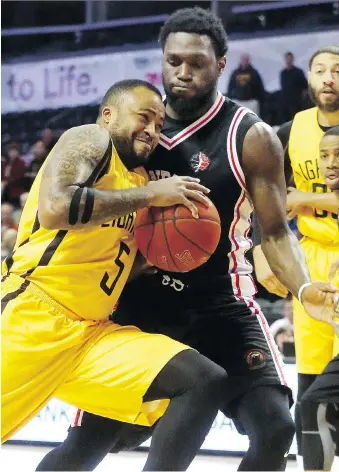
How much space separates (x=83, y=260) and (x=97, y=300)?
0.16 m

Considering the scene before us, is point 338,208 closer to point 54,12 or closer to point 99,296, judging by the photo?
point 99,296

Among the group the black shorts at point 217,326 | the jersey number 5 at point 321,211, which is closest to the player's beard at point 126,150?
the black shorts at point 217,326

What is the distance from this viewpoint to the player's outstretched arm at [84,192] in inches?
118

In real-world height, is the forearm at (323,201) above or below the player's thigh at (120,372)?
above

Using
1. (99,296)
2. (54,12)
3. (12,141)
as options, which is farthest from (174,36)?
(54,12)

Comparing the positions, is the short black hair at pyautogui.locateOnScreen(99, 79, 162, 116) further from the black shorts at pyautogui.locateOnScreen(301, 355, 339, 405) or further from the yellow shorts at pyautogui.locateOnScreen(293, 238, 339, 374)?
the yellow shorts at pyautogui.locateOnScreen(293, 238, 339, 374)

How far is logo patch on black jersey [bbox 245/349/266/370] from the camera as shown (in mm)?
3369

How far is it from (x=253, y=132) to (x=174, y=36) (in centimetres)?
53

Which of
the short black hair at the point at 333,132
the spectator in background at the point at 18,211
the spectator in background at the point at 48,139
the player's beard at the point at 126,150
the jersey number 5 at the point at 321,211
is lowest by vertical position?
the spectator in background at the point at 18,211

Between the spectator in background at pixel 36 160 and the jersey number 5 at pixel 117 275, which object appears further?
the spectator in background at pixel 36 160

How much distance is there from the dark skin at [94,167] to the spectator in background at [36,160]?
8188 millimetres

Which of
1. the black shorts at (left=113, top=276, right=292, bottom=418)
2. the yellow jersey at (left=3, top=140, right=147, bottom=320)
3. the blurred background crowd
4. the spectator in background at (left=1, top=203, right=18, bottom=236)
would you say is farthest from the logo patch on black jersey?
the spectator in background at (left=1, top=203, right=18, bottom=236)

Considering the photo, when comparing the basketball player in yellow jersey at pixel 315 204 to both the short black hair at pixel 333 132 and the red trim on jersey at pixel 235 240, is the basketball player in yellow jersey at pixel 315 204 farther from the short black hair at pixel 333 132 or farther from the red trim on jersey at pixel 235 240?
the red trim on jersey at pixel 235 240

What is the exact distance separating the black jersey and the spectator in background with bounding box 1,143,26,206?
26.4 ft
